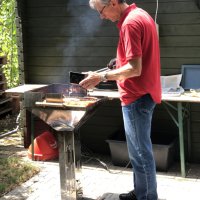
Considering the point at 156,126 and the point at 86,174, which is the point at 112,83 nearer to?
the point at 156,126

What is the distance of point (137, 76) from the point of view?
3.77m

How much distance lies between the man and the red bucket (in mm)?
2245

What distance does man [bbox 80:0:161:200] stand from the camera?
364cm

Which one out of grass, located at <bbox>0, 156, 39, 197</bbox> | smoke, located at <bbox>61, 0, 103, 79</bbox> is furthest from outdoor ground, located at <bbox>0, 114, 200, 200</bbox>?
smoke, located at <bbox>61, 0, 103, 79</bbox>

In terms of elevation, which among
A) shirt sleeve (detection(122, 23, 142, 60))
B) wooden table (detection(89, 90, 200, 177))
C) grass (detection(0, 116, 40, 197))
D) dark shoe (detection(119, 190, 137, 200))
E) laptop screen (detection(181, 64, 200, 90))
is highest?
shirt sleeve (detection(122, 23, 142, 60))

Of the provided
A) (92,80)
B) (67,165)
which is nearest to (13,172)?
(67,165)

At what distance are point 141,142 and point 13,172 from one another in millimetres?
2238

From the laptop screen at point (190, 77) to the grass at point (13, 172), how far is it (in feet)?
7.82

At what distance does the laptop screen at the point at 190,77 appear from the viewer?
553 centimetres

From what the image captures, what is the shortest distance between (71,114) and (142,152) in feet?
3.06

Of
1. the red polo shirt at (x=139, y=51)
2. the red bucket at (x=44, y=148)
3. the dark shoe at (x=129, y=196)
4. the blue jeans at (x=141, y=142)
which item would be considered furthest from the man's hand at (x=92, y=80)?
the red bucket at (x=44, y=148)

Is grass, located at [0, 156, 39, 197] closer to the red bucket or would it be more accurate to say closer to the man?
the red bucket

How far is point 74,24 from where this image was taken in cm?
612

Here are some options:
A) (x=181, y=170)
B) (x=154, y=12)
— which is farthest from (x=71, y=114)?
(x=154, y=12)
